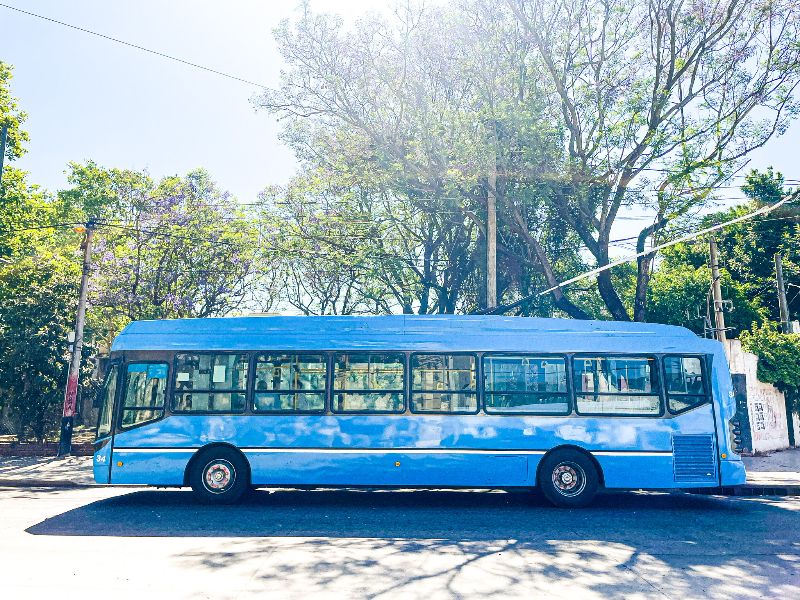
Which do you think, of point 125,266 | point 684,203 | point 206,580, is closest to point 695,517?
point 206,580

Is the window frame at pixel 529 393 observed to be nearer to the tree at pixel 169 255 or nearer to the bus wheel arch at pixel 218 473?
the bus wheel arch at pixel 218 473

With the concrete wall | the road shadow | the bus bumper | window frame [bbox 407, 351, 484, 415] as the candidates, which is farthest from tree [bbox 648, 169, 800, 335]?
window frame [bbox 407, 351, 484, 415]

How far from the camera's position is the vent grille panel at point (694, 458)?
10133mm

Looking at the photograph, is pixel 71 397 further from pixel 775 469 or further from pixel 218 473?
pixel 775 469

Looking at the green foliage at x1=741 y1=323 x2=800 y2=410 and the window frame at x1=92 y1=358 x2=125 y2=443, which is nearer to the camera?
the window frame at x1=92 y1=358 x2=125 y2=443

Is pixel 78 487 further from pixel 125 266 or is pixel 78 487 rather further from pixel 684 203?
pixel 684 203

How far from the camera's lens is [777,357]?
19.7 metres

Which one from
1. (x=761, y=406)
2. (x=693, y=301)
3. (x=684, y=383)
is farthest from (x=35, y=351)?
(x=693, y=301)

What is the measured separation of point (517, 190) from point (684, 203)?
4600 mm

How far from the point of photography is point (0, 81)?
22.6 metres

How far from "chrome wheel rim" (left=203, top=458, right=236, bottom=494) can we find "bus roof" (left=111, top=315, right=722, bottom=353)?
1932 mm

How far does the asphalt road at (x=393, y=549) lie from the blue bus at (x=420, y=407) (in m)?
0.57

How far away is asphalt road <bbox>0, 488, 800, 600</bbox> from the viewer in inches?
224

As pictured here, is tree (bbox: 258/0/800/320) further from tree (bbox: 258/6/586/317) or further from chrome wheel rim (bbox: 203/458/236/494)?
chrome wheel rim (bbox: 203/458/236/494)
